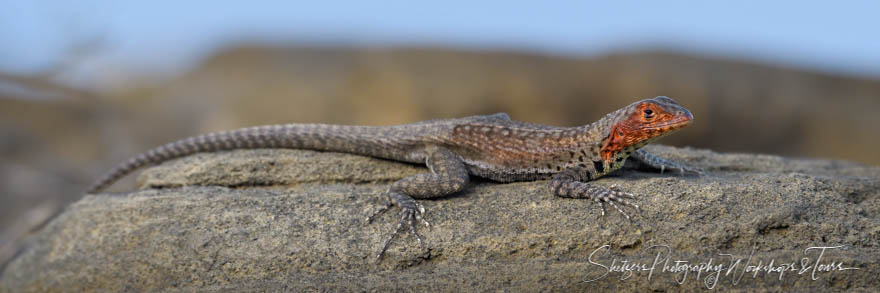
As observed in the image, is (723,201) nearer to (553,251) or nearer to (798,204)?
(798,204)

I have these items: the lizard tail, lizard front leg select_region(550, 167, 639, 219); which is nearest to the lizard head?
lizard front leg select_region(550, 167, 639, 219)

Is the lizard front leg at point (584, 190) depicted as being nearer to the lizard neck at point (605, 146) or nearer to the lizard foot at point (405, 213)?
the lizard neck at point (605, 146)

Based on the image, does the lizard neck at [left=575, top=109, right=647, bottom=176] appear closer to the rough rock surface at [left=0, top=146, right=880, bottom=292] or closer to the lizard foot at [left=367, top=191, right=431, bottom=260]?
the rough rock surface at [left=0, top=146, right=880, bottom=292]

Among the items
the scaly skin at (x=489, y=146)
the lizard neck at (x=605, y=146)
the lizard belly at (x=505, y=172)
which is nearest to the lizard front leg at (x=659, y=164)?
the scaly skin at (x=489, y=146)

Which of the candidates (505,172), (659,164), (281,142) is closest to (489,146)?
(505,172)

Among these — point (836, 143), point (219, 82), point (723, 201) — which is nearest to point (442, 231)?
point (723, 201)
